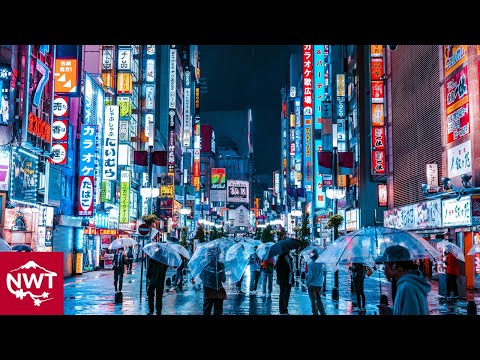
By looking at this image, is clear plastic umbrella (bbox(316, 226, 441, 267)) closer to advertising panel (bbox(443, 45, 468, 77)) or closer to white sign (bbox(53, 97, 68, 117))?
advertising panel (bbox(443, 45, 468, 77))

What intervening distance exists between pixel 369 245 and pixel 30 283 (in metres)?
5.69

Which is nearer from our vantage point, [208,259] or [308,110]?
[208,259]

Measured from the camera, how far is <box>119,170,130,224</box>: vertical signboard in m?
45.5

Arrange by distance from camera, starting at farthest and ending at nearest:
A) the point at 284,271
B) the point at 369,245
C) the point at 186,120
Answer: the point at 186,120 → the point at 284,271 → the point at 369,245

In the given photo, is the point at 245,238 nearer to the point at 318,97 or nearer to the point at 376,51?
the point at 376,51

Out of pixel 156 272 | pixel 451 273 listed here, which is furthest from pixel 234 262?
pixel 451 273

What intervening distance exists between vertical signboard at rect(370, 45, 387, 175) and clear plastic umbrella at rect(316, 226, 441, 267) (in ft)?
94.7

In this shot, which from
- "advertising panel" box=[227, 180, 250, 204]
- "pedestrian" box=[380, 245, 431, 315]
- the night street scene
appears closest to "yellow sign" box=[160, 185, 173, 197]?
the night street scene

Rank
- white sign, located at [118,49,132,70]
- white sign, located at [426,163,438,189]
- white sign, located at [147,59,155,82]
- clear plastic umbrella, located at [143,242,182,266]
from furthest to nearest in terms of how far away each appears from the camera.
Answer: white sign, located at [147,59,155,82]
white sign, located at [118,49,132,70]
white sign, located at [426,163,438,189]
clear plastic umbrella, located at [143,242,182,266]

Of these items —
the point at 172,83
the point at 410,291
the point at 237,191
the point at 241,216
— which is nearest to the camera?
the point at 410,291

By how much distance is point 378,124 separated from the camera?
3906 centimetres
